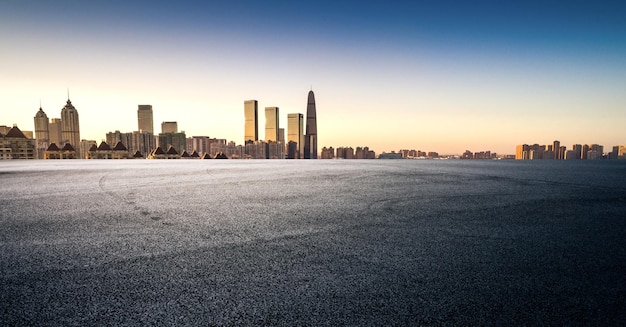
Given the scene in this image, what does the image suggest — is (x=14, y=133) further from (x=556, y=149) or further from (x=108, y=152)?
(x=556, y=149)

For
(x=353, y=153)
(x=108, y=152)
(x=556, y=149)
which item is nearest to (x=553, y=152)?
(x=556, y=149)

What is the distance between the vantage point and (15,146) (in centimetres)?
8169

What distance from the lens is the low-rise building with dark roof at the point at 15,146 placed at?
80.2 m

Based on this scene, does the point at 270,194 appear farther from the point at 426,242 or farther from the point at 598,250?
the point at 598,250

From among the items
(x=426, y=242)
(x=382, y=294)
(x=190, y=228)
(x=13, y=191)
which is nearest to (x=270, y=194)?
(x=190, y=228)

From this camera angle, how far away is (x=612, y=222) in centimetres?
600

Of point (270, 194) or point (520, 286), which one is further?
point (270, 194)

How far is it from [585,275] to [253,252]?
3.87 m

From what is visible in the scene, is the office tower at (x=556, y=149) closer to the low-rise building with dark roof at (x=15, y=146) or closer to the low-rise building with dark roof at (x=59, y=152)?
the low-rise building with dark roof at (x=59, y=152)

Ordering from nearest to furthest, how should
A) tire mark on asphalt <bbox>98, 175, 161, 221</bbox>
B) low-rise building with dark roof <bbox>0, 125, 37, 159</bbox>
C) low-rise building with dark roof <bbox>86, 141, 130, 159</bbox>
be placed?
tire mark on asphalt <bbox>98, 175, 161, 221</bbox> < low-rise building with dark roof <bbox>0, 125, 37, 159</bbox> < low-rise building with dark roof <bbox>86, 141, 130, 159</bbox>

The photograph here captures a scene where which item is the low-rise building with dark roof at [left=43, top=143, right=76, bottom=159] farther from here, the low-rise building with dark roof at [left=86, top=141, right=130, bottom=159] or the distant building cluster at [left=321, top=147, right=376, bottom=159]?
the distant building cluster at [left=321, top=147, right=376, bottom=159]

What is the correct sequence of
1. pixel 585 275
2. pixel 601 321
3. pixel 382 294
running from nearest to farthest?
pixel 601 321
pixel 382 294
pixel 585 275

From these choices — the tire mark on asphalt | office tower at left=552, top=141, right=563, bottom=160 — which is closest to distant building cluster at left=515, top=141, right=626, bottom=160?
office tower at left=552, top=141, right=563, bottom=160

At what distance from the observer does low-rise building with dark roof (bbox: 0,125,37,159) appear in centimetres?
8019
